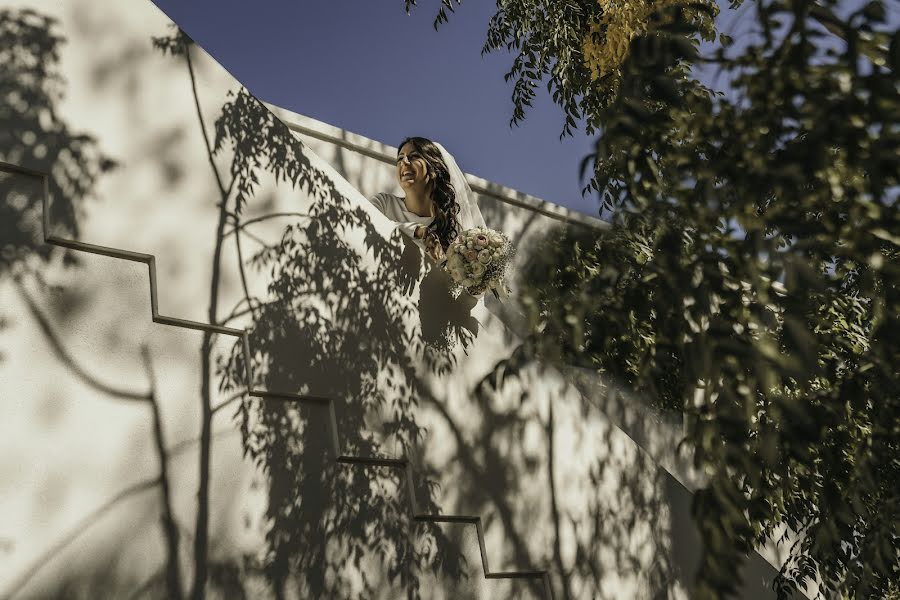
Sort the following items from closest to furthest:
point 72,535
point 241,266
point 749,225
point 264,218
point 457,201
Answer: point 749,225 → point 72,535 → point 241,266 → point 264,218 → point 457,201

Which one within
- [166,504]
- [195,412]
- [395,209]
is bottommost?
[166,504]

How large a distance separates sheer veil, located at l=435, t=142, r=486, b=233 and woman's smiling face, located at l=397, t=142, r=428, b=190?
12cm

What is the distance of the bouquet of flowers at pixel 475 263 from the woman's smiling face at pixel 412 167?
37.6 inches

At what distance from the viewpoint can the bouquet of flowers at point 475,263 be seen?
9.13 ft

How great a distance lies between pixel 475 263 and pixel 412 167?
122 centimetres

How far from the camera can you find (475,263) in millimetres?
2791

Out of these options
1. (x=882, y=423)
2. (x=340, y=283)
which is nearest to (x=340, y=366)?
(x=340, y=283)

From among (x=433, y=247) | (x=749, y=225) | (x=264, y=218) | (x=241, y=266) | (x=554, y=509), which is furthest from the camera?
(x=433, y=247)

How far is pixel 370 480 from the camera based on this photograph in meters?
2.34

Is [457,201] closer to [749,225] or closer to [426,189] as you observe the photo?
[426,189]

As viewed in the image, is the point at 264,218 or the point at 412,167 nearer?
the point at 264,218

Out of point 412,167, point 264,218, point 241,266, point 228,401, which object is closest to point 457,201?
point 412,167

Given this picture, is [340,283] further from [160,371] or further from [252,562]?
[252,562]

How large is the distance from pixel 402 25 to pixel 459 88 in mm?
1961
